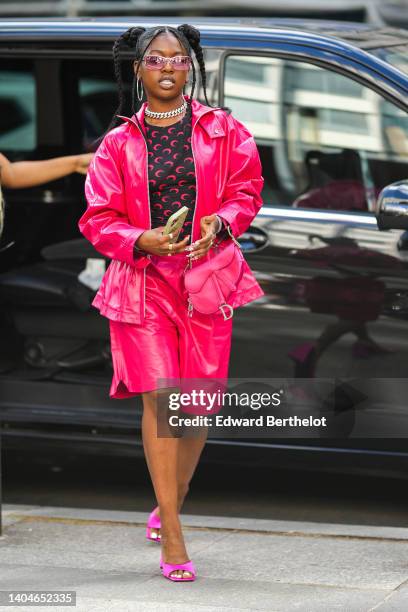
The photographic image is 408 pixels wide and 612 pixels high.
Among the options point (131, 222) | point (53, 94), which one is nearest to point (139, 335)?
point (131, 222)

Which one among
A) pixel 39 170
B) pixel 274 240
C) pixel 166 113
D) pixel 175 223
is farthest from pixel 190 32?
pixel 39 170

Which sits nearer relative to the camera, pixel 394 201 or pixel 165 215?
pixel 165 215

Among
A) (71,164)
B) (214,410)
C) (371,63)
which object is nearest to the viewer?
(214,410)

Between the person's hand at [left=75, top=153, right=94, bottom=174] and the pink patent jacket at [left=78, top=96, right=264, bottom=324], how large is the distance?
926 millimetres

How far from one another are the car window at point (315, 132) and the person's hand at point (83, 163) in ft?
1.92

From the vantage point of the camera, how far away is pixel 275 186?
17.4ft

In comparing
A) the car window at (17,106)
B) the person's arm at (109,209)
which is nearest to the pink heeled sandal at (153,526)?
the person's arm at (109,209)

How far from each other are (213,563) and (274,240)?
4.12 ft

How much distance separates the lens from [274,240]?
508cm

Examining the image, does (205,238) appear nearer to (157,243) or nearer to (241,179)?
(157,243)

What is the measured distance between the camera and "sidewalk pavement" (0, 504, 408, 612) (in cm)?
408

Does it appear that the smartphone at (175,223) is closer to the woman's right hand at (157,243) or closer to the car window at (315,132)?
the woman's right hand at (157,243)

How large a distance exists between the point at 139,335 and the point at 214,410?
1.30 feet

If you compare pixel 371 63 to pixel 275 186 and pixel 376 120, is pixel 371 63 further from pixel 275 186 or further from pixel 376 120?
pixel 275 186
